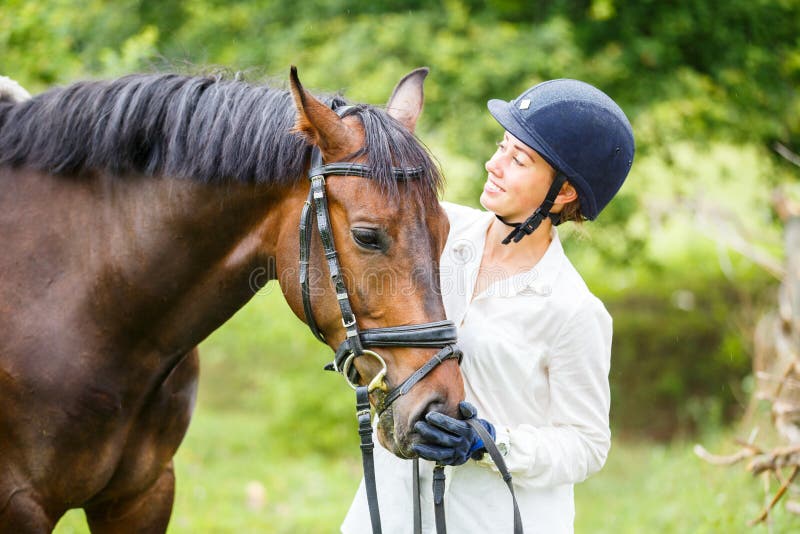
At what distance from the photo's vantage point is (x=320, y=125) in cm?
245

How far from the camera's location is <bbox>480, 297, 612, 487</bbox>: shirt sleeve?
2.42 meters

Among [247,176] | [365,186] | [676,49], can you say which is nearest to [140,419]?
[247,176]

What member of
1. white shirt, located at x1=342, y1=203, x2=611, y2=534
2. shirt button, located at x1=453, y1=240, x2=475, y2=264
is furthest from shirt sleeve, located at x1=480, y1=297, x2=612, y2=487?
shirt button, located at x1=453, y1=240, x2=475, y2=264

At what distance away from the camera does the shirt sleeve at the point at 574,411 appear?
2.42m

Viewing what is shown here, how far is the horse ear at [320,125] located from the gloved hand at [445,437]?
90cm

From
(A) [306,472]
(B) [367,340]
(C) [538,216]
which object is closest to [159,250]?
(B) [367,340]

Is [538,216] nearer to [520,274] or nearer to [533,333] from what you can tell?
[520,274]

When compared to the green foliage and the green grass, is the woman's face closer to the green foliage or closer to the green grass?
the green grass

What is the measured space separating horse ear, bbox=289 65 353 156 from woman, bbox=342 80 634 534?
1.69 ft

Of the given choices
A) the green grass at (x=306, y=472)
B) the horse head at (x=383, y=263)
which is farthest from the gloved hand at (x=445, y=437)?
the green grass at (x=306, y=472)

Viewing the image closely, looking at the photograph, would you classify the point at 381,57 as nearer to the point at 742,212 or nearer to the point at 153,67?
the point at 153,67

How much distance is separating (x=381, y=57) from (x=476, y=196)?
5.47ft

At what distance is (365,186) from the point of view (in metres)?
2.42

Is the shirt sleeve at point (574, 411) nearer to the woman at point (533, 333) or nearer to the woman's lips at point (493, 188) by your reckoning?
the woman at point (533, 333)
